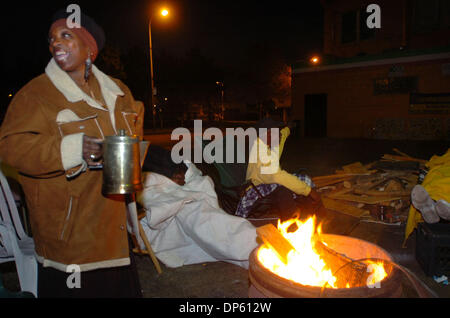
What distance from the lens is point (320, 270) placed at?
91.8 inches

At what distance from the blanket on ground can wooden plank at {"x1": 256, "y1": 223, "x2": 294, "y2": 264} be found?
0.91 metres

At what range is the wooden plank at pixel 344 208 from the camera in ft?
18.1

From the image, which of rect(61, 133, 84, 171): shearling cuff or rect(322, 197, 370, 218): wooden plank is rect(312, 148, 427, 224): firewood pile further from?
rect(61, 133, 84, 171): shearling cuff

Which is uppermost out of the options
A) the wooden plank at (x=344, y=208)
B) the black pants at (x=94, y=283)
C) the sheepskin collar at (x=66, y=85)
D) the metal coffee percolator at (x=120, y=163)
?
the sheepskin collar at (x=66, y=85)

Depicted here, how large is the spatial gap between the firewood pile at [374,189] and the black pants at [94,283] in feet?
14.0

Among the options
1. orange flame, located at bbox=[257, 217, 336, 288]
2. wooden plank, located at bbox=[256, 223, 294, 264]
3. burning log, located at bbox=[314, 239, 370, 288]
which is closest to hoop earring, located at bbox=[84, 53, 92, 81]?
wooden plank, located at bbox=[256, 223, 294, 264]

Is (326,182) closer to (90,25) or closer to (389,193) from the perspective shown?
(389,193)

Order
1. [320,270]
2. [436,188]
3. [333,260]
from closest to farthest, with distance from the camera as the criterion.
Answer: [320,270] → [333,260] → [436,188]

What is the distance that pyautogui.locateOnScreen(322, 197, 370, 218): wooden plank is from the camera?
5.51 meters

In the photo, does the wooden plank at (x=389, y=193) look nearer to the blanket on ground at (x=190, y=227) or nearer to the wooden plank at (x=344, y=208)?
the wooden plank at (x=344, y=208)

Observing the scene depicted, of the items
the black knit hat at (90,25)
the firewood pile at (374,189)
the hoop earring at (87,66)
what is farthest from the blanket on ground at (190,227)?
the firewood pile at (374,189)

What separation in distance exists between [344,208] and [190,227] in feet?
10.5

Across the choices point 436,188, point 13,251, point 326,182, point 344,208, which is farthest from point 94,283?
point 326,182
